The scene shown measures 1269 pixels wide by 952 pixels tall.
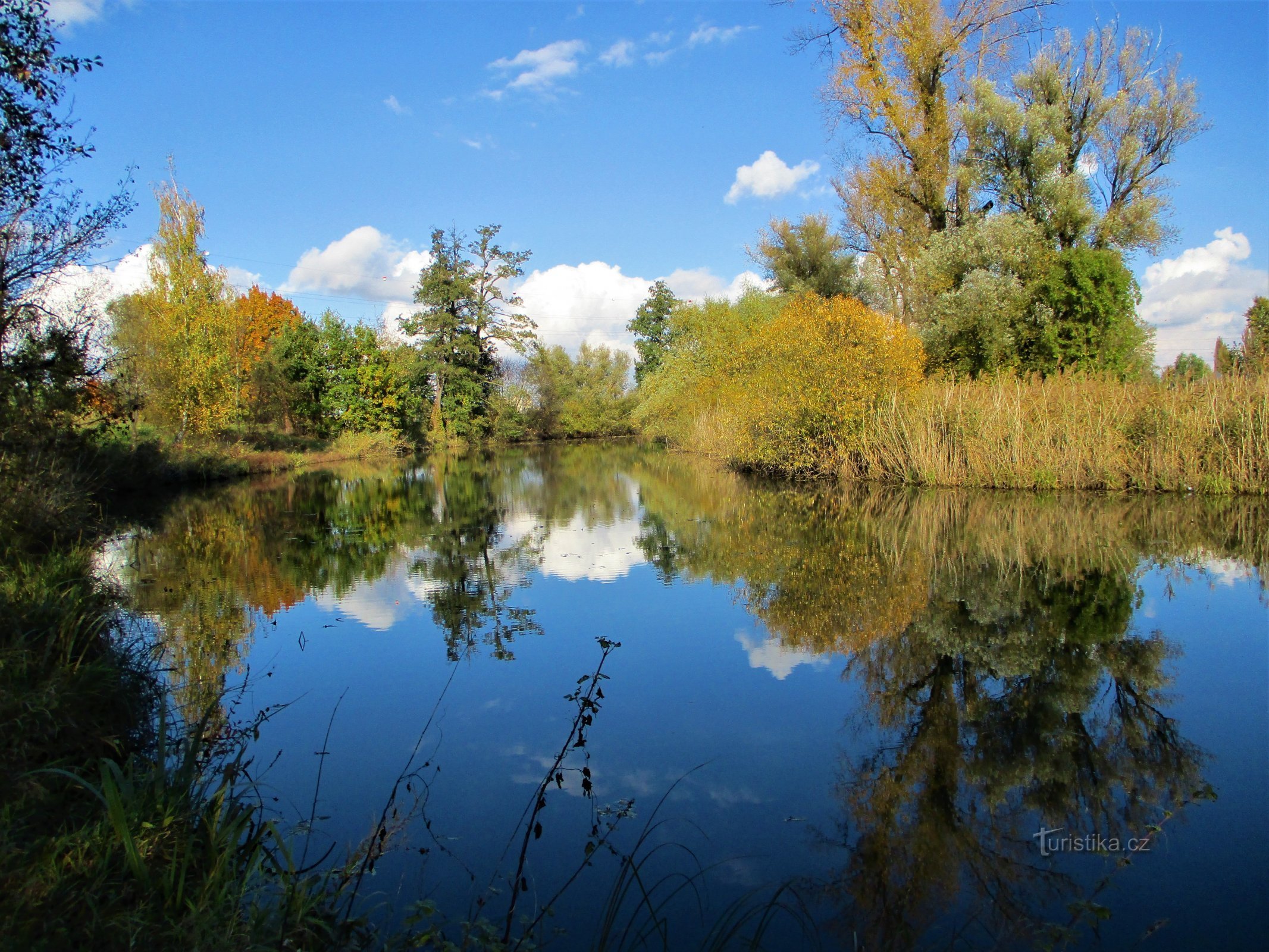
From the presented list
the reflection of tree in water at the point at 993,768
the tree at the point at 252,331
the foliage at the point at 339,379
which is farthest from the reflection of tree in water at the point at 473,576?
the foliage at the point at 339,379

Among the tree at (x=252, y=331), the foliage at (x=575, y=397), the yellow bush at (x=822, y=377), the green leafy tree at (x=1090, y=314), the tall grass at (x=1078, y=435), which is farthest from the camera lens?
the foliage at (x=575, y=397)

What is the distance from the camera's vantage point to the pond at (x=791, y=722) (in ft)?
10.2

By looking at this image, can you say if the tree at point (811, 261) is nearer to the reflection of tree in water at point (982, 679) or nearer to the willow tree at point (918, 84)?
the willow tree at point (918, 84)

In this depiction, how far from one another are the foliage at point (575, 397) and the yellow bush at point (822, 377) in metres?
34.4

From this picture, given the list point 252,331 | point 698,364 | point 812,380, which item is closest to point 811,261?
point 698,364

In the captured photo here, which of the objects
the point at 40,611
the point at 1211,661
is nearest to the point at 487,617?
the point at 40,611

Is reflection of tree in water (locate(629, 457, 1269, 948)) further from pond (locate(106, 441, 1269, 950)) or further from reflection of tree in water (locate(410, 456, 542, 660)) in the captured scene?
reflection of tree in water (locate(410, 456, 542, 660))

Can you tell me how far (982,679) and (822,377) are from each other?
12051mm

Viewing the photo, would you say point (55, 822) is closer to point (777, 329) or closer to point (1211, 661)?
point (1211, 661)

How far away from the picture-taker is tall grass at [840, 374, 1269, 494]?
40.5ft

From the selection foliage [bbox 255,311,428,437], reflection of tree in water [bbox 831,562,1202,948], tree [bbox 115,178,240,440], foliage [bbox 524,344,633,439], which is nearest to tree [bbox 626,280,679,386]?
foliage [bbox 524,344,633,439]

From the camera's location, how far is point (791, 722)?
15.6 feet

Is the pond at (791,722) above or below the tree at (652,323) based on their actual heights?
below

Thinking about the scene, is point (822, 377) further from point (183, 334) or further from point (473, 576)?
point (183, 334)
